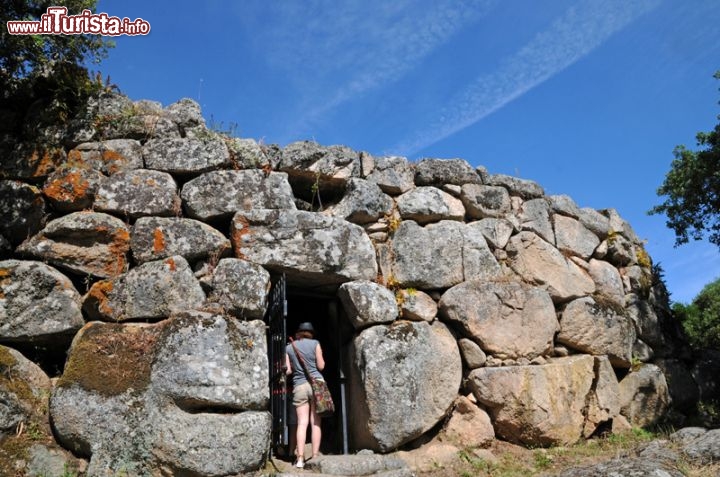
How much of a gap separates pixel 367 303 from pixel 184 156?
9.34 feet

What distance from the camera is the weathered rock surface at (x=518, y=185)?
28.9 ft

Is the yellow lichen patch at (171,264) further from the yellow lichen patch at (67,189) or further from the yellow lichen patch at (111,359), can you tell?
the yellow lichen patch at (67,189)

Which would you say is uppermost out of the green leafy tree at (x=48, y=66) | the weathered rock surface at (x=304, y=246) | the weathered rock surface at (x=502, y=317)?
the green leafy tree at (x=48, y=66)

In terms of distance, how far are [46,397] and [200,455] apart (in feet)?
5.65

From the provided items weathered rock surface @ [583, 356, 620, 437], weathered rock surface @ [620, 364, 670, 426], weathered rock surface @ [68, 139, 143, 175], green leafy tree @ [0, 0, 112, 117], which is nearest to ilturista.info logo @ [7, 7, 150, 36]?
green leafy tree @ [0, 0, 112, 117]

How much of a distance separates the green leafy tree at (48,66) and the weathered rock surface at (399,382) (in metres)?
4.69

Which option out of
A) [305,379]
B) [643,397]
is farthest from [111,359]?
[643,397]

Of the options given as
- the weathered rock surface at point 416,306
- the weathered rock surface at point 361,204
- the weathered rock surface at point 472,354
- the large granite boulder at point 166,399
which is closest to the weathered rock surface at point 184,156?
the weathered rock surface at point 361,204

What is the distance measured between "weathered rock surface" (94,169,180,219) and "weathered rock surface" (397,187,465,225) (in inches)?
115

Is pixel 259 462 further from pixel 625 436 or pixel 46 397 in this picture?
pixel 625 436

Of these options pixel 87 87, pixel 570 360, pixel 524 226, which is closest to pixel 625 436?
pixel 570 360

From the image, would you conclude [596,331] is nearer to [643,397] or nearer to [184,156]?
[643,397]

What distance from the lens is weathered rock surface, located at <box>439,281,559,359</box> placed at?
761 centimetres

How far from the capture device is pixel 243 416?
A: 609 centimetres
